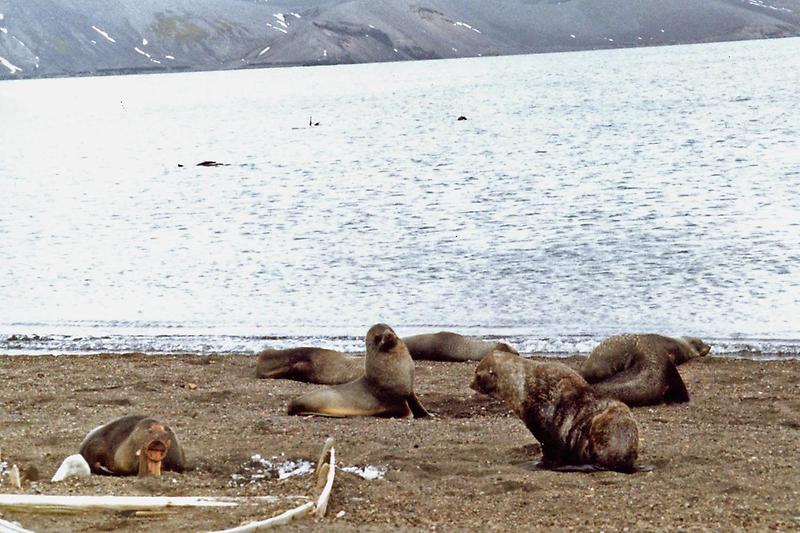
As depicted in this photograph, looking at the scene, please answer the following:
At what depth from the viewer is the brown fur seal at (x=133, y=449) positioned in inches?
326

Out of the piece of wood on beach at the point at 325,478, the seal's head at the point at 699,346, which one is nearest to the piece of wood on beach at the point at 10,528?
the piece of wood on beach at the point at 325,478

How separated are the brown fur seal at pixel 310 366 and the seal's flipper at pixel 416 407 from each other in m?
1.63

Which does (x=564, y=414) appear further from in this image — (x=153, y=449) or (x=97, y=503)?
(x=97, y=503)

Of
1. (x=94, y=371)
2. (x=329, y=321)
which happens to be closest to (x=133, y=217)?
(x=329, y=321)

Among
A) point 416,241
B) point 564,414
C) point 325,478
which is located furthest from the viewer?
point 416,241

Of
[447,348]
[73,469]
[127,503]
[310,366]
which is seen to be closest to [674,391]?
[447,348]

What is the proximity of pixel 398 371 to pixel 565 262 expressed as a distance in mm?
12524

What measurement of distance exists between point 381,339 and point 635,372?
2556 mm

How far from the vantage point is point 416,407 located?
11180 millimetres

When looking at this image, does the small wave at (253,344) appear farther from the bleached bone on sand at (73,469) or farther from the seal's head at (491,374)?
the bleached bone on sand at (73,469)

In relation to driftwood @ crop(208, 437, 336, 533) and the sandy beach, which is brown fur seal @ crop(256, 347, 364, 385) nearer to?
the sandy beach

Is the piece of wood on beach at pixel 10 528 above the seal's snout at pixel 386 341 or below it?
below

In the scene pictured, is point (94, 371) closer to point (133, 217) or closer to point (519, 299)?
point (519, 299)

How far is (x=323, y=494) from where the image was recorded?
705 centimetres
